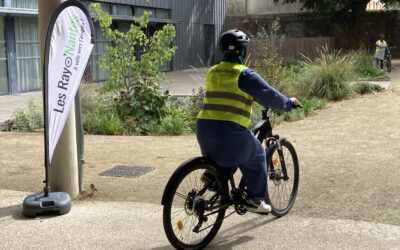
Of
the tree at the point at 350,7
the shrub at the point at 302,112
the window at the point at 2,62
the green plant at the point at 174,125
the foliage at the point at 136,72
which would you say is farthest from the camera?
the tree at the point at 350,7

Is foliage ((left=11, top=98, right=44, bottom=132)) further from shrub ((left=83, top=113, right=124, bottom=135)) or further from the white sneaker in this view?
the white sneaker

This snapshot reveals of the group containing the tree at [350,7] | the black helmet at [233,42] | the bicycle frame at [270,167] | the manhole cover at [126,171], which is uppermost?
the tree at [350,7]

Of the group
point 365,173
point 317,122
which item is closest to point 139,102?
point 317,122

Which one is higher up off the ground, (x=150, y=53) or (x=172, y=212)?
(x=150, y=53)

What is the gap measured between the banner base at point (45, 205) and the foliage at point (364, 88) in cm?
1175

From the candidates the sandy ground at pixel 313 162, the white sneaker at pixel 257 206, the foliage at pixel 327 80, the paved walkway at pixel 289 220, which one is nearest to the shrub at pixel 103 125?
the sandy ground at pixel 313 162

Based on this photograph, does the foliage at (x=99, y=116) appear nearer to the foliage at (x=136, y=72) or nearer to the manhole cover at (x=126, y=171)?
the foliage at (x=136, y=72)

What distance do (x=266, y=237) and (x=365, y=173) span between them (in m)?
2.52

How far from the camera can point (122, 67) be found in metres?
11.1

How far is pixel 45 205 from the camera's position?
17.2 ft

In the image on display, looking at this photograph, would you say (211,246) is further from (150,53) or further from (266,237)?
(150,53)

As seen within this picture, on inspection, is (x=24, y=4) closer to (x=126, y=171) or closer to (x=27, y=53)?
(x=27, y=53)

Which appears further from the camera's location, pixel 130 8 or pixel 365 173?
pixel 130 8

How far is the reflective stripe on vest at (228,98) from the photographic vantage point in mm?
4324
